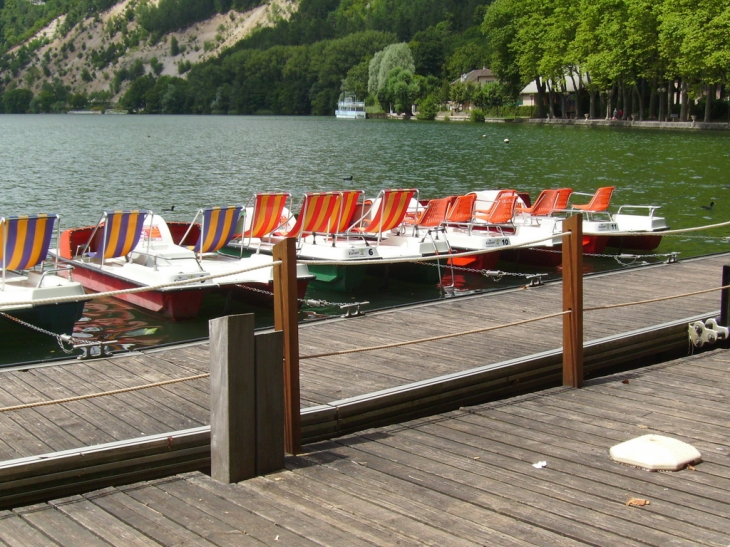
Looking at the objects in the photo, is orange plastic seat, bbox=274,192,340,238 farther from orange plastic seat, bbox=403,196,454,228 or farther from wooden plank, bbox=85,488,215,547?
wooden plank, bbox=85,488,215,547

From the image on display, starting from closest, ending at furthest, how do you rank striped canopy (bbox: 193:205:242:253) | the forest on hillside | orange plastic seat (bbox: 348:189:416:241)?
striped canopy (bbox: 193:205:242:253) → orange plastic seat (bbox: 348:189:416:241) → the forest on hillside

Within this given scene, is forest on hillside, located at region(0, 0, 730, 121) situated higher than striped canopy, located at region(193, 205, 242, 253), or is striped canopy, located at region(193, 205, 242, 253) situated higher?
forest on hillside, located at region(0, 0, 730, 121)

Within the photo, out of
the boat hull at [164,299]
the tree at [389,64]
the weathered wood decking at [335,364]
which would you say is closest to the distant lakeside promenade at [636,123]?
the tree at [389,64]

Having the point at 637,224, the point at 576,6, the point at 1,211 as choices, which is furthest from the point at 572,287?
the point at 576,6

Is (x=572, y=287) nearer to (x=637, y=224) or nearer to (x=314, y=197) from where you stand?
(x=314, y=197)

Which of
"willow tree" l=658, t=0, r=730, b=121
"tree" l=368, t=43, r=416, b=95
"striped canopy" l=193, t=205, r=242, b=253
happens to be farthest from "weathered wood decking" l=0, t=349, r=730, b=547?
"tree" l=368, t=43, r=416, b=95

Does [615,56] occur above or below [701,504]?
above

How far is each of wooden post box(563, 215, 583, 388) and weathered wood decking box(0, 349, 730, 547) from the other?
0.90 metres

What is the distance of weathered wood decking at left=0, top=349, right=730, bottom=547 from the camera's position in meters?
4.53

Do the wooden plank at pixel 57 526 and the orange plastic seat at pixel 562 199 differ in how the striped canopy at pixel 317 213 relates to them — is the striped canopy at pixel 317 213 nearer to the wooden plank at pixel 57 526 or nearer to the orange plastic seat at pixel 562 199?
the orange plastic seat at pixel 562 199

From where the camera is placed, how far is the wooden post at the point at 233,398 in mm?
5070

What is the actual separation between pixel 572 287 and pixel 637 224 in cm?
1250

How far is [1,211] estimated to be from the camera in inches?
1220

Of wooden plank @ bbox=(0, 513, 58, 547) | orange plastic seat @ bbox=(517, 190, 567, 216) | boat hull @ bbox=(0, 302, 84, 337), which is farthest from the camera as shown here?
orange plastic seat @ bbox=(517, 190, 567, 216)
